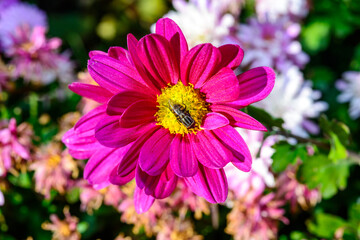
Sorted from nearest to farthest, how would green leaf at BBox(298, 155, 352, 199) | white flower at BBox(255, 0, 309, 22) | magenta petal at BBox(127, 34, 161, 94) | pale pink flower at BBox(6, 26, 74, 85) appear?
magenta petal at BBox(127, 34, 161, 94), green leaf at BBox(298, 155, 352, 199), pale pink flower at BBox(6, 26, 74, 85), white flower at BBox(255, 0, 309, 22)

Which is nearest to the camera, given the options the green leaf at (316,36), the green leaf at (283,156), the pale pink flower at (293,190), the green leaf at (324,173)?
the green leaf at (283,156)

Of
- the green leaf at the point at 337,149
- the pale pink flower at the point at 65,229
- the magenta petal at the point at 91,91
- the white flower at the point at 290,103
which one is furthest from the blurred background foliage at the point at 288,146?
the magenta petal at the point at 91,91

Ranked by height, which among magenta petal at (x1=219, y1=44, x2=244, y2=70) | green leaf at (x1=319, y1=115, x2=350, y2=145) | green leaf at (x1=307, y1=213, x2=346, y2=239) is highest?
magenta petal at (x1=219, y1=44, x2=244, y2=70)

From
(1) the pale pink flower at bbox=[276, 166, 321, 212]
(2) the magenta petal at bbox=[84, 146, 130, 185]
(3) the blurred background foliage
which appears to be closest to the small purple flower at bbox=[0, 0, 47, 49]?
(3) the blurred background foliage

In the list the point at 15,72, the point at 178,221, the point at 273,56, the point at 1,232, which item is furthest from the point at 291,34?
the point at 1,232

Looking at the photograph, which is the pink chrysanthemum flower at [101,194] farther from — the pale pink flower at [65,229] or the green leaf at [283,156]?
the green leaf at [283,156]

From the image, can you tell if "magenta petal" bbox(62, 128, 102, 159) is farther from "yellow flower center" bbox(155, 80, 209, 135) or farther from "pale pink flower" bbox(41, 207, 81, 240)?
"pale pink flower" bbox(41, 207, 81, 240)

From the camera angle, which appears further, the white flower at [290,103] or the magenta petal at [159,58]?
the white flower at [290,103]
